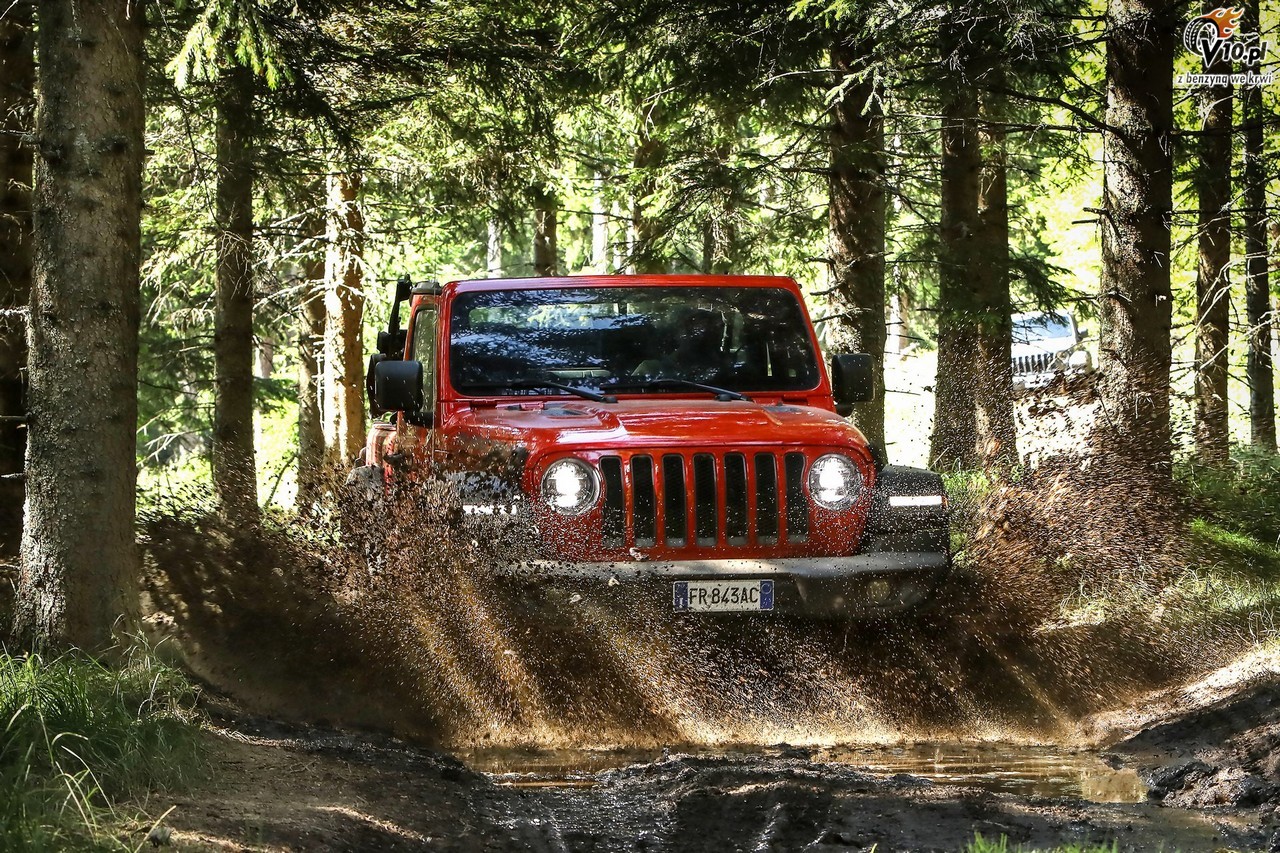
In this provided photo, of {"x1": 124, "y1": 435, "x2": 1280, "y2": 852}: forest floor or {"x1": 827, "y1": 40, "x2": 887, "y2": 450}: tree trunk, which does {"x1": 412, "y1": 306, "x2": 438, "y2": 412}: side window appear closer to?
{"x1": 124, "y1": 435, "x2": 1280, "y2": 852}: forest floor

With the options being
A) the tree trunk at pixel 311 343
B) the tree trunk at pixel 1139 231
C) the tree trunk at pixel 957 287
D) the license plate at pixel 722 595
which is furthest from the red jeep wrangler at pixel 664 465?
the tree trunk at pixel 311 343

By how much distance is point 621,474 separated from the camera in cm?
637

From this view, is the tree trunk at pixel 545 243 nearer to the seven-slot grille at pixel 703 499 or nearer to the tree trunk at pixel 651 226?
the tree trunk at pixel 651 226

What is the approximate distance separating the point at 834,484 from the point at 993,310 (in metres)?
6.45

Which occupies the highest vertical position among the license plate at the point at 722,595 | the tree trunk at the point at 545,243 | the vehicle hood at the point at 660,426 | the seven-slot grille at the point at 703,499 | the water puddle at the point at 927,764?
the tree trunk at the point at 545,243

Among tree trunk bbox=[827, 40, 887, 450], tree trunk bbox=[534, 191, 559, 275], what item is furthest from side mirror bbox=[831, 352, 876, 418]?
tree trunk bbox=[534, 191, 559, 275]

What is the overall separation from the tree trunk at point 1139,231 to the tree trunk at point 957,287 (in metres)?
1.46

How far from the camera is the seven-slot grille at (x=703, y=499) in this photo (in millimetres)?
6375

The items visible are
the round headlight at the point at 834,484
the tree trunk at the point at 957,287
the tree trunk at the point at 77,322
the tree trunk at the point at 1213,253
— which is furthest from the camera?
the tree trunk at the point at 957,287

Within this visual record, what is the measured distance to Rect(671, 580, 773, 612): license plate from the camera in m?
6.17

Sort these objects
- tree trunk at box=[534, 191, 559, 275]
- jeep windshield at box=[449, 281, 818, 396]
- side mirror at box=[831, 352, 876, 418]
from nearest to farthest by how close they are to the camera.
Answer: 1. jeep windshield at box=[449, 281, 818, 396]
2. side mirror at box=[831, 352, 876, 418]
3. tree trunk at box=[534, 191, 559, 275]

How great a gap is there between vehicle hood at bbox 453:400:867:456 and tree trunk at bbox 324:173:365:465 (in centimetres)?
973

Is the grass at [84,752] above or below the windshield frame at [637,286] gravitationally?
below

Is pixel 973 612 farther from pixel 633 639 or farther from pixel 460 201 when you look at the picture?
pixel 460 201
